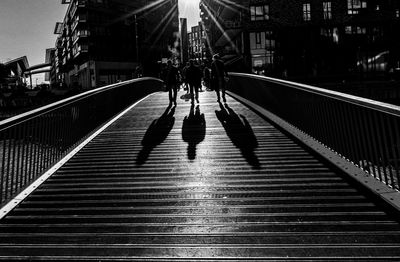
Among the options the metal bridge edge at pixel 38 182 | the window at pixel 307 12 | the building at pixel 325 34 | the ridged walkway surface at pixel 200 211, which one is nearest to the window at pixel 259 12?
the building at pixel 325 34

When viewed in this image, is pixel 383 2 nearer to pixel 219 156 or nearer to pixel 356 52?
pixel 356 52

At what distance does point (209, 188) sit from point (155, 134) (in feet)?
14.1

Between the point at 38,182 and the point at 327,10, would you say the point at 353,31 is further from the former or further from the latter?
the point at 38,182

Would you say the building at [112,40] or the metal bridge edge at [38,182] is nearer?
the metal bridge edge at [38,182]

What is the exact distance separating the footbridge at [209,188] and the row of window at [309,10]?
39630 millimetres

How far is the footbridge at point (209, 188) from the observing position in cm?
401

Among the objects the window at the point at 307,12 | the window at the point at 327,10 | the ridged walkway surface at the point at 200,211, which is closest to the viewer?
the ridged walkway surface at the point at 200,211

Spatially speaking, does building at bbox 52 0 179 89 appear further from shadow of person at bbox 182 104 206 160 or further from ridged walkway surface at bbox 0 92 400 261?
ridged walkway surface at bbox 0 92 400 261

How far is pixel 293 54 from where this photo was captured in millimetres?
46938

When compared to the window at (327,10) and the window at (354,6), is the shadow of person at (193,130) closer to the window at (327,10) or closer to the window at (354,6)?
the window at (327,10)

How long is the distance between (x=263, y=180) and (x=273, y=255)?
2.20 m

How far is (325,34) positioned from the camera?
4719 centimetres

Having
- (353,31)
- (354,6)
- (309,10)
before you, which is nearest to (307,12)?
(309,10)

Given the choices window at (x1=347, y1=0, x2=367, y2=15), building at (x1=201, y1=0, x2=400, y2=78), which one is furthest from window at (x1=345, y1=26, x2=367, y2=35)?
window at (x1=347, y1=0, x2=367, y2=15)
